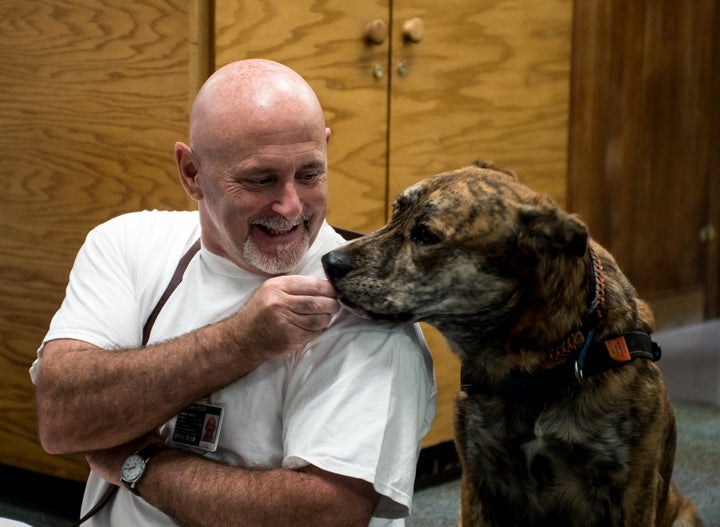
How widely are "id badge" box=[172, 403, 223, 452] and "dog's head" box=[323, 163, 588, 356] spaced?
330mm

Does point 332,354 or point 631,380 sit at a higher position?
point 332,354

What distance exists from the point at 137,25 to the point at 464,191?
0.99m

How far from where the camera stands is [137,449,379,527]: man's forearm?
1.46 m

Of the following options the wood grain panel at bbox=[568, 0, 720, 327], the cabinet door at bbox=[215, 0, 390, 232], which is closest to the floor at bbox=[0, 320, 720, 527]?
the wood grain panel at bbox=[568, 0, 720, 327]

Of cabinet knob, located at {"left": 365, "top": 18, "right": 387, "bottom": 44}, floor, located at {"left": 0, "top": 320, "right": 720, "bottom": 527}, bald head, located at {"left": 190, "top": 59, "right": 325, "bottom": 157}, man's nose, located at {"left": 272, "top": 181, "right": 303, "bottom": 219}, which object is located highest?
cabinet knob, located at {"left": 365, "top": 18, "right": 387, "bottom": 44}

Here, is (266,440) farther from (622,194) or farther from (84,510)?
(622,194)

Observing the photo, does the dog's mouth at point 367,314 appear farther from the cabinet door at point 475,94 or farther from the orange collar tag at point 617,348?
the cabinet door at point 475,94

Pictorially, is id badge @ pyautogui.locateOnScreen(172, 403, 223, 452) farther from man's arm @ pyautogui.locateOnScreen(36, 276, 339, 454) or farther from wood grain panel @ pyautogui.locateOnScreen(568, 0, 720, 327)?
wood grain panel @ pyautogui.locateOnScreen(568, 0, 720, 327)

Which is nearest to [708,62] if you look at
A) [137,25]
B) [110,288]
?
[137,25]

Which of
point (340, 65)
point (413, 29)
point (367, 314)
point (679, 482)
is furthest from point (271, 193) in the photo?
point (679, 482)

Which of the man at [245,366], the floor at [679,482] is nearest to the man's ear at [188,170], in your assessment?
the man at [245,366]

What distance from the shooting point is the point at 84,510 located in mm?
1826

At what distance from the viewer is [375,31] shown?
2598mm

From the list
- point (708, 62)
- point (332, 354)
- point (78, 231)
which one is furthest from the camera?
point (708, 62)
